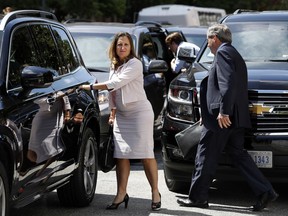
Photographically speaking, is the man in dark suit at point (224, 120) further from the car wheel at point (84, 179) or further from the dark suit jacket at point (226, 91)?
the car wheel at point (84, 179)

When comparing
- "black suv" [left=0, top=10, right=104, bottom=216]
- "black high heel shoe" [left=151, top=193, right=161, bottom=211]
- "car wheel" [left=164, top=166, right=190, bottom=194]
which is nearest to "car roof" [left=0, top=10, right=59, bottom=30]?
"black suv" [left=0, top=10, right=104, bottom=216]

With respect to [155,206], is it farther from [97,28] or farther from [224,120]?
[97,28]

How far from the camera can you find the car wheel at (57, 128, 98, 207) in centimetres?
784

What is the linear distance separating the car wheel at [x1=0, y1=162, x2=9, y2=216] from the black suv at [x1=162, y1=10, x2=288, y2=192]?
2511mm

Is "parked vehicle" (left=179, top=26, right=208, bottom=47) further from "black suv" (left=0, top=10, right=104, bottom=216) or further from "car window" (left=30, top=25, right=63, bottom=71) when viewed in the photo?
"car window" (left=30, top=25, right=63, bottom=71)

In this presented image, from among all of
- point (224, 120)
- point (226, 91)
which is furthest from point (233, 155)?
point (226, 91)

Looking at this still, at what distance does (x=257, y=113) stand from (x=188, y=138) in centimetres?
69

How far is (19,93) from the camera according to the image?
6305 millimetres

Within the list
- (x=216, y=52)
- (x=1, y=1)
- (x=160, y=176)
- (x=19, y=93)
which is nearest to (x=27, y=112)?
(x=19, y=93)

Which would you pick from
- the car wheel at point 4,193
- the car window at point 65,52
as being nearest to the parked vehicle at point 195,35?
the car window at point 65,52

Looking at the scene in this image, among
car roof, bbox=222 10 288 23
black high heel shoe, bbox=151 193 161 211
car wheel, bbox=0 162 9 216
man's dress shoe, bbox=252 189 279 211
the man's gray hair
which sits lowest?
black high heel shoe, bbox=151 193 161 211

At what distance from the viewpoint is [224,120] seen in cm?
764

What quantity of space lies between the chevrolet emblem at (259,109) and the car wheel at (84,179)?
61.3 inches

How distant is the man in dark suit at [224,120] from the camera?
7652mm
